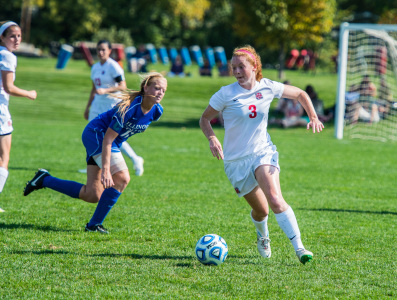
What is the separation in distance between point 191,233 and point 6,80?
2.75m

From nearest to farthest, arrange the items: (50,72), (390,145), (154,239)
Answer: (154,239) → (390,145) → (50,72)

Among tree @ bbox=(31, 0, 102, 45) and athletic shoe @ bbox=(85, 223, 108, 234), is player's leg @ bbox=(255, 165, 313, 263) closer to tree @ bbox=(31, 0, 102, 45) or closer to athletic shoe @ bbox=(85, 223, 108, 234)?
athletic shoe @ bbox=(85, 223, 108, 234)

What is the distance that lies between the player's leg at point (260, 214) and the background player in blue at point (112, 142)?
1386mm

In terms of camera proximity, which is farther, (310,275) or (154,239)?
(154,239)

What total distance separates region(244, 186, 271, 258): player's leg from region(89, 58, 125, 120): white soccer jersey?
513cm

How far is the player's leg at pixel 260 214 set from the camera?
17.6 feet

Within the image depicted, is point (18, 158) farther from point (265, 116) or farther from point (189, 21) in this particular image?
point (189, 21)

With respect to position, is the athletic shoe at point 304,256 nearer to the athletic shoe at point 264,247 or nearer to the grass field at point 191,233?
the grass field at point 191,233

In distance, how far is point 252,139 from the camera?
5270 millimetres

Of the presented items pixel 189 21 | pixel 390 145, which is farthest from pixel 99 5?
pixel 390 145

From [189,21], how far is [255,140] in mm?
55140

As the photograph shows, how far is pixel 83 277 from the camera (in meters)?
4.68

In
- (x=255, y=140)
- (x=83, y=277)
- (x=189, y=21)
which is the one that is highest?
(x=255, y=140)

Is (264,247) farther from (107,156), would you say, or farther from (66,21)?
(66,21)
